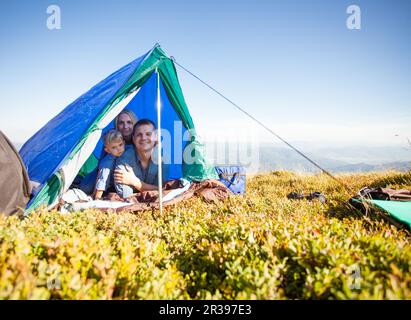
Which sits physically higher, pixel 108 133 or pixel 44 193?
pixel 108 133

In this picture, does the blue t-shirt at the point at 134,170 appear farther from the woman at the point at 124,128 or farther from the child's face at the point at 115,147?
the woman at the point at 124,128

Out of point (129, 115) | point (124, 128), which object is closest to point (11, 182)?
point (124, 128)

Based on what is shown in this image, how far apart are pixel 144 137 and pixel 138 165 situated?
789 millimetres

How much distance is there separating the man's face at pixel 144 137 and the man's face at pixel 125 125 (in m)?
0.29

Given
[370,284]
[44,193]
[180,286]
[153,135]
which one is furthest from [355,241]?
[153,135]

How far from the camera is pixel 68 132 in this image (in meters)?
5.38

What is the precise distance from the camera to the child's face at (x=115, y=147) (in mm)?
6379

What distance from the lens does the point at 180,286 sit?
226 centimetres

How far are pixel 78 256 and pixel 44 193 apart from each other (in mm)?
2819

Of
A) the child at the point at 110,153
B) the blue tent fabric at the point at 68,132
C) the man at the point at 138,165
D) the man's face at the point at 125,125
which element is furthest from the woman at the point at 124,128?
the blue tent fabric at the point at 68,132

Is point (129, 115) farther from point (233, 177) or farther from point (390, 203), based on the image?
point (390, 203)

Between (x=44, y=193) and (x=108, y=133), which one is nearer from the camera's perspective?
(x=44, y=193)

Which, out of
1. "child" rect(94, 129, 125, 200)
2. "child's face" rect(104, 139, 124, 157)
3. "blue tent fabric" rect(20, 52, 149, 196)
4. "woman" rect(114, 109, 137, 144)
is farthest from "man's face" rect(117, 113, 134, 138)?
"blue tent fabric" rect(20, 52, 149, 196)
